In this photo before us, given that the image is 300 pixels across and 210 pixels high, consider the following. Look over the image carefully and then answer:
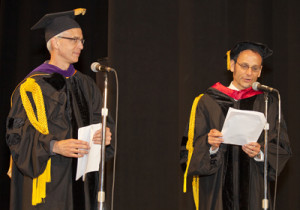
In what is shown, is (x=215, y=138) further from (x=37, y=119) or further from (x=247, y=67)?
(x=37, y=119)

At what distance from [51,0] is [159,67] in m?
1.62

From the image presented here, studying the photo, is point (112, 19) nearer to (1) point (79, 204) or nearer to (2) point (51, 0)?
(2) point (51, 0)

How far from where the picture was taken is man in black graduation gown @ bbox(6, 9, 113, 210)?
3053mm

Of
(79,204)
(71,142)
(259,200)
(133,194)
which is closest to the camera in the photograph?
(71,142)

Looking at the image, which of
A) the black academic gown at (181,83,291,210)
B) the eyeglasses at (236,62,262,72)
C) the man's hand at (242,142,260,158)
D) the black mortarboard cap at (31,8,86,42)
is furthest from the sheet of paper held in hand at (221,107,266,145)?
the black mortarboard cap at (31,8,86,42)

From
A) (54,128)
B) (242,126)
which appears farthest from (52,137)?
(242,126)

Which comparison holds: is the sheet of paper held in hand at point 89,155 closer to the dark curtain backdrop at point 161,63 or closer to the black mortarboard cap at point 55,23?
the black mortarboard cap at point 55,23

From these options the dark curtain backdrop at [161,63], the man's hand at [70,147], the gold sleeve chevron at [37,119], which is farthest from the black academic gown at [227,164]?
the dark curtain backdrop at [161,63]

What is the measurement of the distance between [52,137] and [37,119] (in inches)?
7.3

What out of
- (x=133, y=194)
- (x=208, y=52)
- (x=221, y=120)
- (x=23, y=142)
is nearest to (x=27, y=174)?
(x=23, y=142)

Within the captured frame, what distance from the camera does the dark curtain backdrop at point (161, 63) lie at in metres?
5.32

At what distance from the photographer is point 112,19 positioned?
5.35m

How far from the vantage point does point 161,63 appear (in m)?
5.50

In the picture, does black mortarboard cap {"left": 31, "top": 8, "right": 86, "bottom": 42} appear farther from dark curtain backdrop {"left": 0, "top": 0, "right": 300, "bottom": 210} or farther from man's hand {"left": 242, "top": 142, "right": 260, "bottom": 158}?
dark curtain backdrop {"left": 0, "top": 0, "right": 300, "bottom": 210}
